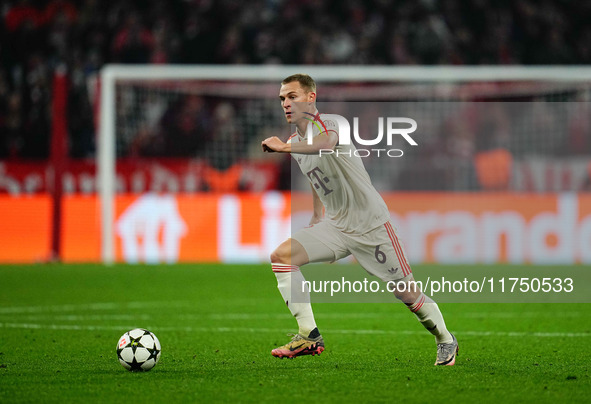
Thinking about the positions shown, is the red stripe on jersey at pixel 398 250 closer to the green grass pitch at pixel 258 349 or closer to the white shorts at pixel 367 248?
the white shorts at pixel 367 248

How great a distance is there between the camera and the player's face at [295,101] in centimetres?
650

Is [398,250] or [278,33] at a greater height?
[278,33]

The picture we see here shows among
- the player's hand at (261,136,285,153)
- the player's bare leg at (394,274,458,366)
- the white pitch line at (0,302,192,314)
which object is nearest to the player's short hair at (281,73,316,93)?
the player's hand at (261,136,285,153)

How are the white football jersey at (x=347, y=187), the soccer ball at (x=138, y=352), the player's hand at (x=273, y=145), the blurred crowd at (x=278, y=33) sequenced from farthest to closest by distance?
the blurred crowd at (x=278, y=33) → the white football jersey at (x=347, y=187) → the soccer ball at (x=138, y=352) → the player's hand at (x=273, y=145)

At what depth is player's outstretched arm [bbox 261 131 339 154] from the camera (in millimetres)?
6004

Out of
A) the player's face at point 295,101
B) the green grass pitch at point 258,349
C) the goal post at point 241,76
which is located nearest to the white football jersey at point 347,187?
the player's face at point 295,101

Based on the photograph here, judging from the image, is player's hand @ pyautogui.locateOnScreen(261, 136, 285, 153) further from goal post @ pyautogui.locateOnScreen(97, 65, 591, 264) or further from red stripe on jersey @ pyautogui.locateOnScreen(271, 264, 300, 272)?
goal post @ pyautogui.locateOnScreen(97, 65, 591, 264)

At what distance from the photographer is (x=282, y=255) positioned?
6574 millimetres

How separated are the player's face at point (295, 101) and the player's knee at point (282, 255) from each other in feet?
2.87

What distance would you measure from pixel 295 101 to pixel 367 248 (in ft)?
3.67

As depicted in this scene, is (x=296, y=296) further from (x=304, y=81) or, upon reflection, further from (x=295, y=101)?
(x=304, y=81)

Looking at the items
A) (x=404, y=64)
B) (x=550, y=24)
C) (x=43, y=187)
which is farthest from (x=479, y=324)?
(x=550, y=24)

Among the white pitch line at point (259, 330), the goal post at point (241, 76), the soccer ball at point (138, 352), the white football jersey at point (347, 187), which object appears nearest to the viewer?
the soccer ball at point (138, 352)

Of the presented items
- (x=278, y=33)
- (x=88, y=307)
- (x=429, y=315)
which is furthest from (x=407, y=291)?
(x=278, y=33)
